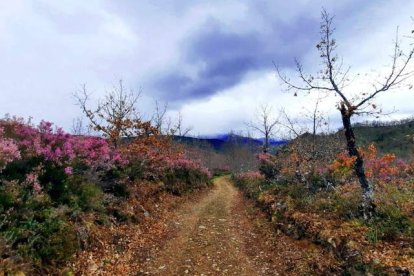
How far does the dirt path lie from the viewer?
304 inches

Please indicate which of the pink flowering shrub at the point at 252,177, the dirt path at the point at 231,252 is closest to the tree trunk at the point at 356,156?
the dirt path at the point at 231,252

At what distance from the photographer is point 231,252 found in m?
9.06

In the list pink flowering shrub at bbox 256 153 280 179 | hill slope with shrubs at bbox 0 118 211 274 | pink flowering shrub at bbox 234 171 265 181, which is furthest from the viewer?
pink flowering shrub at bbox 234 171 265 181

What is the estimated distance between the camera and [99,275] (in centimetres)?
720

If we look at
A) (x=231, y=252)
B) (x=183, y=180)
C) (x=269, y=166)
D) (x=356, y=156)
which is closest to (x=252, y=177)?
(x=269, y=166)

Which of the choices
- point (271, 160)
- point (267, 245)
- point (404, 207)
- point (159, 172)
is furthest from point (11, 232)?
point (271, 160)

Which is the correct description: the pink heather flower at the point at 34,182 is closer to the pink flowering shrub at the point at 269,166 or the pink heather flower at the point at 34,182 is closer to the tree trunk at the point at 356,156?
the tree trunk at the point at 356,156

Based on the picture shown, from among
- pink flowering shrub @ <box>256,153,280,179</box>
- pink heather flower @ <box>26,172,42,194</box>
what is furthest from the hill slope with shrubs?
pink flowering shrub @ <box>256,153,280,179</box>

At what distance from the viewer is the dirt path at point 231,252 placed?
25.4 feet

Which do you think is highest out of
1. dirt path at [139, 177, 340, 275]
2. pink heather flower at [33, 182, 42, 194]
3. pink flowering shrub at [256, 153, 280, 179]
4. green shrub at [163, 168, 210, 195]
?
pink flowering shrub at [256, 153, 280, 179]

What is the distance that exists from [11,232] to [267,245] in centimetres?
632

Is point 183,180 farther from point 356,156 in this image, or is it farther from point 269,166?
point 356,156

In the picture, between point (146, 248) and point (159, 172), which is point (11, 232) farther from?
point (159, 172)

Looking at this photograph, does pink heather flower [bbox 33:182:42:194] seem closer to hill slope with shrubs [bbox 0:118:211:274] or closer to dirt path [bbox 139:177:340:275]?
hill slope with shrubs [bbox 0:118:211:274]
